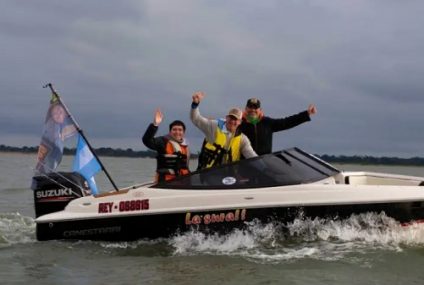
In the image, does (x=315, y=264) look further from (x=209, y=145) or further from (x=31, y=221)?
(x=31, y=221)

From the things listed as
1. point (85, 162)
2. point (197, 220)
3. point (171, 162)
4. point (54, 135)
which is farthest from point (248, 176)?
point (54, 135)

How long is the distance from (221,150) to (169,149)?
28.9 inches

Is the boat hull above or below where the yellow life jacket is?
below

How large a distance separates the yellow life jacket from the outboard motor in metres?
1.85

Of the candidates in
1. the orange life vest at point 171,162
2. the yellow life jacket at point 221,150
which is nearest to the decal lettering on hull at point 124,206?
the orange life vest at point 171,162

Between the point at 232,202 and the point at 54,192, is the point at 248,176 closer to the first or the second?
the point at 232,202

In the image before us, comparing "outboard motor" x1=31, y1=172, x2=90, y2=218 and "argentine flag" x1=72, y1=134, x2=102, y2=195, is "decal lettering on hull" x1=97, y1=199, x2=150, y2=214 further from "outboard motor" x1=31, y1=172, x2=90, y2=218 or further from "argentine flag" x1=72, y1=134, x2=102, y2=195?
"argentine flag" x1=72, y1=134, x2=102, y2=195

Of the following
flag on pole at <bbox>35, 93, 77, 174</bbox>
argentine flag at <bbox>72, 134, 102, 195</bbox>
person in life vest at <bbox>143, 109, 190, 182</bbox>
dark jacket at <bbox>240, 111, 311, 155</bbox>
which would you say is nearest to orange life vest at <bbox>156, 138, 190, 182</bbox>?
person in life vest at <bbox>143, 109, 190, 182</bbox>

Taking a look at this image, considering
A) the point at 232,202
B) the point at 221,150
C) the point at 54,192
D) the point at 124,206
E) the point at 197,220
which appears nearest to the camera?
the point at 232,202

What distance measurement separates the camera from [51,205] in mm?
8266

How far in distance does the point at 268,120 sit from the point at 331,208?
1.88 metres

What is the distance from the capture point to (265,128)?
855 cm

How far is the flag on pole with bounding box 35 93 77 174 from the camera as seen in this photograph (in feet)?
27.9

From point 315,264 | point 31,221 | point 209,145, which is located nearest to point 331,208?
point 315,264
